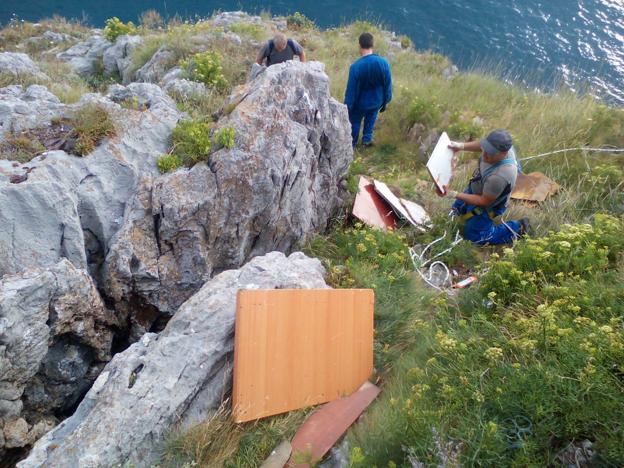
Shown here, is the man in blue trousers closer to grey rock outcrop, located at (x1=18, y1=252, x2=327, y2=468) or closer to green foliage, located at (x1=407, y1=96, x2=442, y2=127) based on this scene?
green foliage, located at (x1=407, y1=96, x2=442, y2=127)

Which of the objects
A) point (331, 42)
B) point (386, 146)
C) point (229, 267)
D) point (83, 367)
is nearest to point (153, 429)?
point (83, 367)

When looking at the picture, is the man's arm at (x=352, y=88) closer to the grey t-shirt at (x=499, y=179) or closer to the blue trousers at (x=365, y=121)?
the blue trousers at (x=365, y=121)

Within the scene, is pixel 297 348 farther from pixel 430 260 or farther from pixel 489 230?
pixel 489 230

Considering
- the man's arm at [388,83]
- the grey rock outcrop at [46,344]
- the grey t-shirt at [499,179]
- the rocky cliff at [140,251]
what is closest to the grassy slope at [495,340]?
the rocky cliff at [140,251]

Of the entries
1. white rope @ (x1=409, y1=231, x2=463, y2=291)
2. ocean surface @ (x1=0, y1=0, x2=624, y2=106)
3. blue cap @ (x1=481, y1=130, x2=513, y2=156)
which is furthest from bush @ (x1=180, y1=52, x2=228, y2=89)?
ocean surface @ (x1=0, y1=0, x2=624, y2=106)

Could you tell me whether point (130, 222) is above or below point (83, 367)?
above

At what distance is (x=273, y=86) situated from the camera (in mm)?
5332

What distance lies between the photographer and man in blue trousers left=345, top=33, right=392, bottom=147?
25.0 feet

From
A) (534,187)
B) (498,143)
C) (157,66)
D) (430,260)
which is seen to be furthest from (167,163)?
(157,66)

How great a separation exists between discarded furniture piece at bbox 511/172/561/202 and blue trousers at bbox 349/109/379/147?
287cm

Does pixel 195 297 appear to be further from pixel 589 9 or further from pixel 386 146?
pixel 589 9

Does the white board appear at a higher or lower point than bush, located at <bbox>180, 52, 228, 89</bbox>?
higher

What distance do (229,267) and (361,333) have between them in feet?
6.18

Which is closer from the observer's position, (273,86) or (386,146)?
(273,86)
